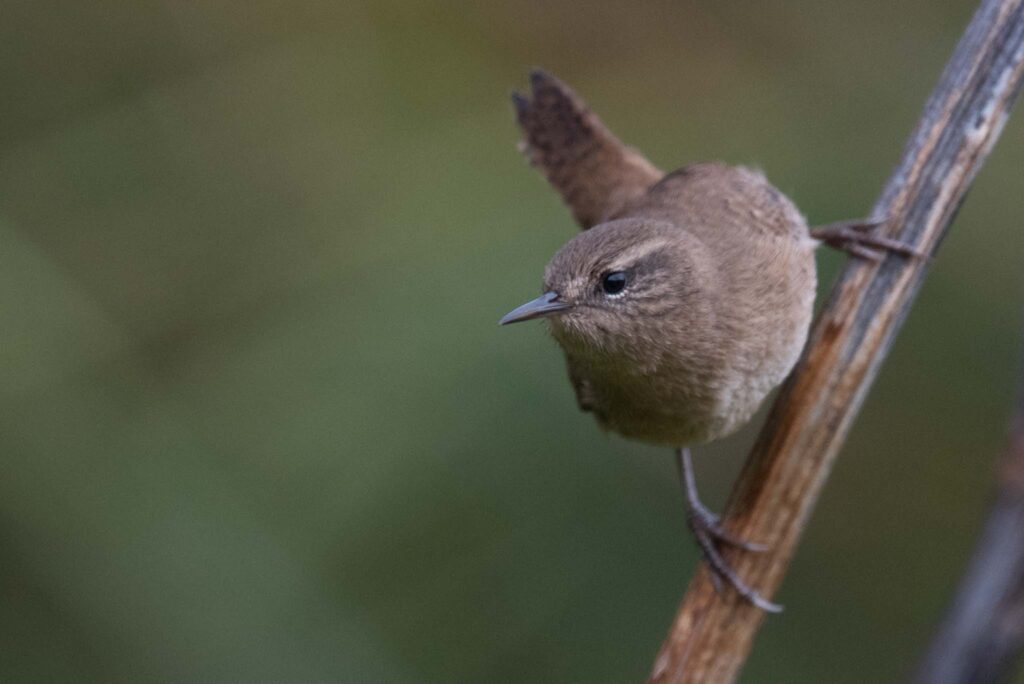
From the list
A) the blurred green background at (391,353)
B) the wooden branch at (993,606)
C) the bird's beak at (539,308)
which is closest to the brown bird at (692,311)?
the bird's beak at (539,308)

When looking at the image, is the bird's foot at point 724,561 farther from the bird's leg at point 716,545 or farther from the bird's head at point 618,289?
the bird's head at point 618,289

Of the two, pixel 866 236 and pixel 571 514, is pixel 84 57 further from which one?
pixel 866 236

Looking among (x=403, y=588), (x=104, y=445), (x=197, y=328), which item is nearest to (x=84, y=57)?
(x=197, y=328)

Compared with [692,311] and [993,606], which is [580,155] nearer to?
[692,311]

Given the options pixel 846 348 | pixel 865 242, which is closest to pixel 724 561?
pixel 846 348

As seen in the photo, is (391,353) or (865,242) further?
(391,353)
